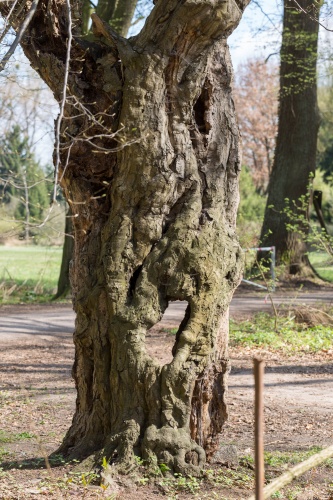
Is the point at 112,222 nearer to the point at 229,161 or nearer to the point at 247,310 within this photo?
the point at 229,161

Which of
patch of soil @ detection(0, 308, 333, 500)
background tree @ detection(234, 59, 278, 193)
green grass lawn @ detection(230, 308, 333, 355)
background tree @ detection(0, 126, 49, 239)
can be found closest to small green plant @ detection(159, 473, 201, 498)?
patch of soil @ detection(0, 308, 333, 500)

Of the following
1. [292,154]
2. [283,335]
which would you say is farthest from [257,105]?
[283,335]

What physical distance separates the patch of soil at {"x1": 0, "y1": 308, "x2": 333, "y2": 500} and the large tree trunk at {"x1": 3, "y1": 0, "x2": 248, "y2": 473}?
0.81ft

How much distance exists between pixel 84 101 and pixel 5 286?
13.8m

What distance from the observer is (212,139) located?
5.04 meters

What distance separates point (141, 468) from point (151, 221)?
160cm

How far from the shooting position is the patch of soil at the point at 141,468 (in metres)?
4.32

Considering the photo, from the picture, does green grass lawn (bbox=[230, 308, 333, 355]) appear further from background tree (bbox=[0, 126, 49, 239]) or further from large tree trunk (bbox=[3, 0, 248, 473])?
large tree trunk (bbox=[3, 0, 248, 473])

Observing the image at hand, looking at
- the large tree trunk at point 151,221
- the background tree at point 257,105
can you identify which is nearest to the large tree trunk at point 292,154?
the large tree trunk at point 151,221

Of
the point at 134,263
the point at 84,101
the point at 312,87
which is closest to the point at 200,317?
the point at 134,263

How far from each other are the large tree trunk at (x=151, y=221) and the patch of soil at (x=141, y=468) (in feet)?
0.81

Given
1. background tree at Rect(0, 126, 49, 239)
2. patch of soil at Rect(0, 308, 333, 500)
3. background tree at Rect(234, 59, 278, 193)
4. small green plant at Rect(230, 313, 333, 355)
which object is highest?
background tree at Rect(234, 59, 278, 193)

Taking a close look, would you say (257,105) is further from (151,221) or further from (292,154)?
(151,221)

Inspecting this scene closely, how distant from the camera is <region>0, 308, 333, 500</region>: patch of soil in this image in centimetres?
432
